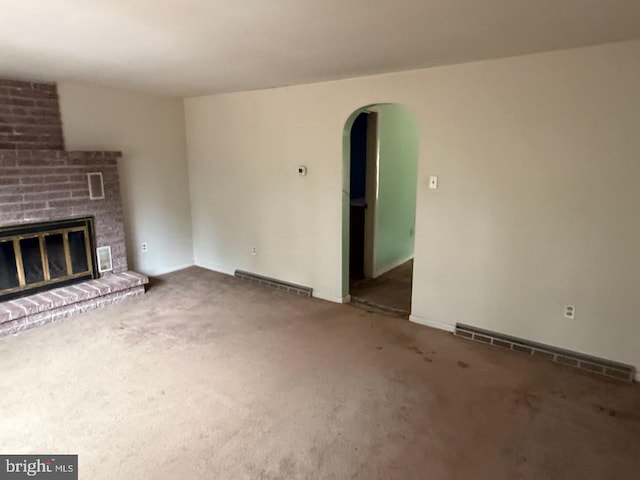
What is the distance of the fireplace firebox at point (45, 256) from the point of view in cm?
357

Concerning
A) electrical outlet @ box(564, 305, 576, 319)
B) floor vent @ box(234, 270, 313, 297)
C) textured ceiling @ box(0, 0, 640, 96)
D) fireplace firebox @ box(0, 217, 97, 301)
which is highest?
textured ceiling @ box(0, 0, 640, 96)

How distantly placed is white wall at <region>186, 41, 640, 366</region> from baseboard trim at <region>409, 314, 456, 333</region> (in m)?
0.02

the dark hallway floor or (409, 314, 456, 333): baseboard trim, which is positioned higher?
the dark hallway floor

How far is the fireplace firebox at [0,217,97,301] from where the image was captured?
3570 millimetres

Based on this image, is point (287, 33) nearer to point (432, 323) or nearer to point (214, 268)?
point (432, 323)

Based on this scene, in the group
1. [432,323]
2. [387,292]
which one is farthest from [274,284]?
[432,323]

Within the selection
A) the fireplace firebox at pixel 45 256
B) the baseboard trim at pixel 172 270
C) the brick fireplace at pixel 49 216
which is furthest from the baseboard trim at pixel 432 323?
the fireplace firebox at pixel 45 256

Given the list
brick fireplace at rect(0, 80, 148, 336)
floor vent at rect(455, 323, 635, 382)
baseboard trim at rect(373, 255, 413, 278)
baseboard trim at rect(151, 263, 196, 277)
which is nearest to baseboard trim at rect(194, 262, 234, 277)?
baseboard trim at rect(151, 263, 196, 277)

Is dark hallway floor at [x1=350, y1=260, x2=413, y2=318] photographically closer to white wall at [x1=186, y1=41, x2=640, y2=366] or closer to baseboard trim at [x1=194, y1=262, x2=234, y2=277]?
white wall at [x1=186, y1=41, x2=640, y2=366]

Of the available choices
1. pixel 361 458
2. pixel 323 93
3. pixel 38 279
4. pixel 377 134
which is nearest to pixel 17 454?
pixel 361 458

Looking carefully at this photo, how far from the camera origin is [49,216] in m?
3.78

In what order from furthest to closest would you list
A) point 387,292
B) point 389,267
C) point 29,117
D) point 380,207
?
point 389,267 < point 380,207 < point 387,292 < point 29,117

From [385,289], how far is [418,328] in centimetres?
99

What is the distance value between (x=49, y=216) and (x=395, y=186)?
3.75 meters
